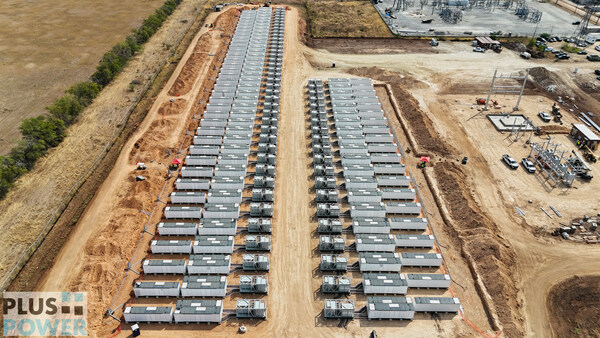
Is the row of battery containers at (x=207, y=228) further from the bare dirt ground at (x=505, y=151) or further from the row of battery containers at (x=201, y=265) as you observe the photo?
the bare dirt ground at (x=505, y=151)

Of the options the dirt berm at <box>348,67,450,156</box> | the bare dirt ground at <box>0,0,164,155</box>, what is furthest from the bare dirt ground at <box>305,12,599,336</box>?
the bare dirt ground at <box>0,0,164,155</box>

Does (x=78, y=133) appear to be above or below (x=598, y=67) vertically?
below

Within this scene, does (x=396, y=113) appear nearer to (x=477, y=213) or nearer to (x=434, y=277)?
(x=477, y=213)

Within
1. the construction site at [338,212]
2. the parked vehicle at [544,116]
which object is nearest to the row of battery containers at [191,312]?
the construction site at [338,212]

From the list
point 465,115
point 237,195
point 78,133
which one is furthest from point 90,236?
point 465,115

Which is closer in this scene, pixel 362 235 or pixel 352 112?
pixel 362 235

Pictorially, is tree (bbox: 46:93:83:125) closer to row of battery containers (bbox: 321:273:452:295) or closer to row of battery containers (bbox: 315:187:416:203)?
row of battery containers (bbox: 315:187:416:203)
